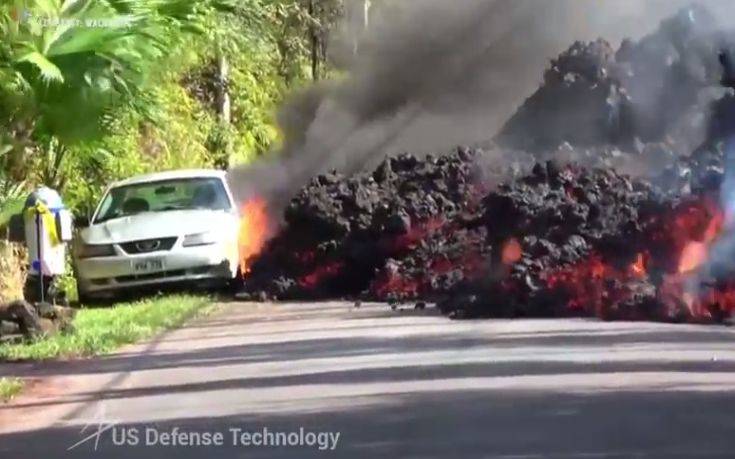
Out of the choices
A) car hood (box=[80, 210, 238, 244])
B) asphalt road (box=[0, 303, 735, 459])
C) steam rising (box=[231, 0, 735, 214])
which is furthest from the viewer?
steam rising (box=[231, 0, 735, 214])

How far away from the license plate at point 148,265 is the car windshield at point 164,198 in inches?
40.0

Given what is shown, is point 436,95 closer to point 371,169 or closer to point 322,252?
point 371,169

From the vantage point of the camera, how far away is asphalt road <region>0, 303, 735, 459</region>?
880cm

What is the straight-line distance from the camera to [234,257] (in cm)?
1811

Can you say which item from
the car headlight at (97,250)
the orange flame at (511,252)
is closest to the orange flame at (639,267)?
the orange flame at (511,252)

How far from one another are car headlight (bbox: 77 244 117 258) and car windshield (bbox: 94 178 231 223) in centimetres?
68

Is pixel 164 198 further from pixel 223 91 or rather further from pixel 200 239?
pixel 223 91

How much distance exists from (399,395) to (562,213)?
668 centimetres

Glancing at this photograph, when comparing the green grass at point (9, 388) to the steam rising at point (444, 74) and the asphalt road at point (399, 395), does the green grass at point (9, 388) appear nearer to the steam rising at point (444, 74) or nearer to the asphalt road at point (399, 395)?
the asphalt road at point (399, 395)

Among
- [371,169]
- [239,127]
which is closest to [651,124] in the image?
[371,169]

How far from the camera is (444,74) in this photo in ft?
81.4

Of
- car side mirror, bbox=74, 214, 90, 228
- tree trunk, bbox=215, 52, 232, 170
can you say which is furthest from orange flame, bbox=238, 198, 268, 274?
tree trunk, bbox=215, 52, 232, 170

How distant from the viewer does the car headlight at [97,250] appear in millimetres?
17875

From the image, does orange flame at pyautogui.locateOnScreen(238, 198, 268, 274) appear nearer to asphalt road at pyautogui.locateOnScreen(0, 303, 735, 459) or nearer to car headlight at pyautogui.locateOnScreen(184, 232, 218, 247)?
car headlight at pyautogui.locateOnScreen(184, 232, 218, 247)
